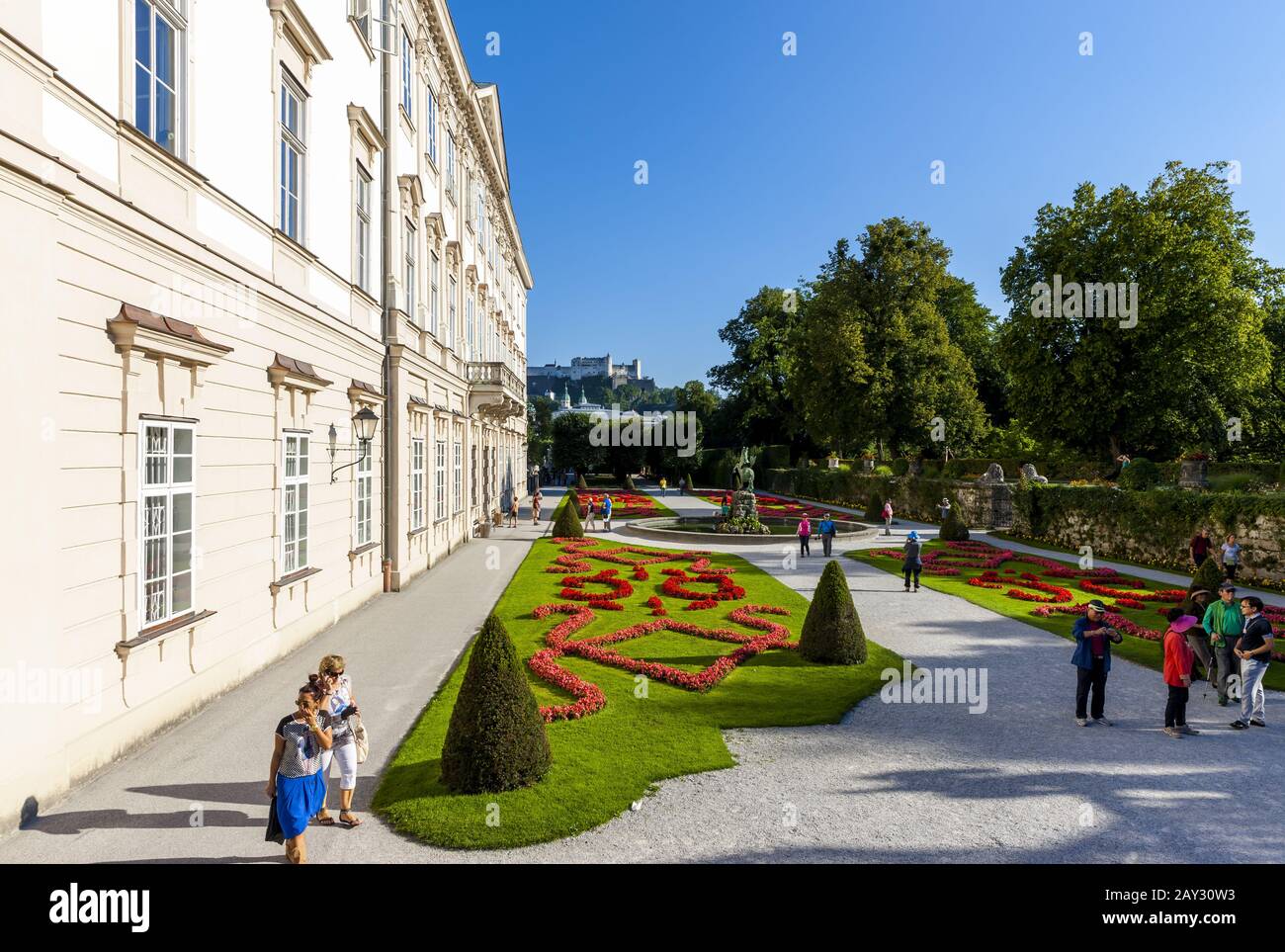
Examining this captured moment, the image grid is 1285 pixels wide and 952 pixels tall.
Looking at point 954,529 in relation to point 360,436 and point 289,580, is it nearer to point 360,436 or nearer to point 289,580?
point 360,436

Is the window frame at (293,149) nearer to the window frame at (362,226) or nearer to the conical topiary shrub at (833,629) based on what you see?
the window frame at (362,226)

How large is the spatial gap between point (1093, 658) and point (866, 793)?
407cm

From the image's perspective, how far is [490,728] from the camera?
7.03m

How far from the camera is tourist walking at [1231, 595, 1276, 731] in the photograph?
909 cm

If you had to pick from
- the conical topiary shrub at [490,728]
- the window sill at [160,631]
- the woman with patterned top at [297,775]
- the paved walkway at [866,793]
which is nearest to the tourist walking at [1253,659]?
the paved walkway at [866,793]

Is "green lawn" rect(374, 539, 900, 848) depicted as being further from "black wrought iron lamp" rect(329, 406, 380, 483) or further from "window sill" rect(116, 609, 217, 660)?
"black wrought iron lamp" rect(329, 406, 380, 483)

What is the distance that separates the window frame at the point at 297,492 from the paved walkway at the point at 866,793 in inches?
68.4

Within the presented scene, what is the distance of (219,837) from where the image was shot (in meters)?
6.18

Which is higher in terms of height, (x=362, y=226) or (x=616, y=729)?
(x=362, y=226)

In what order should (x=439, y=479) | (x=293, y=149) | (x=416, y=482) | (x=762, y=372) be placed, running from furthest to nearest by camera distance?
(x=762, y=372) < (x=439, y=479) < (x=416, y=482) < (x=293, y=149)

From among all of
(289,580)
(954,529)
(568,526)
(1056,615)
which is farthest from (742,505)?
(289,580)

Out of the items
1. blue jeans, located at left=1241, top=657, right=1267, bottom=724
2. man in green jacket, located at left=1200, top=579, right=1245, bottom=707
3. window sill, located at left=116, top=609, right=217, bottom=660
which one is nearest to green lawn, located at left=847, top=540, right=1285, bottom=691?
man in green jacket, located at left=1200, top=579, right=1245, bottom=707

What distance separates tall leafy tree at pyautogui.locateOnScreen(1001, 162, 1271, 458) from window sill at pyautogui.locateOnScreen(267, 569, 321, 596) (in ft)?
104
